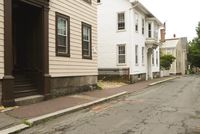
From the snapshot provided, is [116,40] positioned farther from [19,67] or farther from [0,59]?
[0,59]

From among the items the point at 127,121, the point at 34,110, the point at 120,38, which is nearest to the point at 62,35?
the point at 34,110

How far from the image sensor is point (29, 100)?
13.5 m

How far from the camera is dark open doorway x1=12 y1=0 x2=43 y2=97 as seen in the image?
15.1m

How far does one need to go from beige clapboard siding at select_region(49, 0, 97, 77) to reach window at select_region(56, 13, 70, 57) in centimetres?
24

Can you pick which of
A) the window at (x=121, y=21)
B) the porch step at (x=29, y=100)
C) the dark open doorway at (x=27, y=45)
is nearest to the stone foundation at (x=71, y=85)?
the dark open doorway at (x=27, y=45)

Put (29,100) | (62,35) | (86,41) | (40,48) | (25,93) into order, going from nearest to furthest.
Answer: (29,100)
(25,93)
(40,48)
(62,35)
(86,41)

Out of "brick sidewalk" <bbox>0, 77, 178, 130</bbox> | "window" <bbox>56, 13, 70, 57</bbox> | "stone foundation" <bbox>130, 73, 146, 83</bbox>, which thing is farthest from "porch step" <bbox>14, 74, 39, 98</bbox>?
"stone foundation" <bbox>130, 73, 146, 83</bbox>

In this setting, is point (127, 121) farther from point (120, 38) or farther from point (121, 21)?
point (121, 21)

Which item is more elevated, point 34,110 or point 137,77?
point 137,77

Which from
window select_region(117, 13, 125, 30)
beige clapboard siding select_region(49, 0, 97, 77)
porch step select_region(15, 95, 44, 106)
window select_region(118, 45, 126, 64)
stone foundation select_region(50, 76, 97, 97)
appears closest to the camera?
porch step select_region(15, 95, 44, 106)

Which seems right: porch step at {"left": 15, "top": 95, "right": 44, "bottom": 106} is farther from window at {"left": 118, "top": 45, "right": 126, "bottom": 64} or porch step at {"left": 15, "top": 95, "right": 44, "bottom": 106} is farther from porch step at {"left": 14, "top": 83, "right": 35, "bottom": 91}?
window at {"left": 118, "top": 45, "right": 126, "bottom": 64}

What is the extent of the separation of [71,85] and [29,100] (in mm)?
4306

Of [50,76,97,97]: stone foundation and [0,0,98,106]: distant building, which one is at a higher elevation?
[0,0,98,106]: distant building

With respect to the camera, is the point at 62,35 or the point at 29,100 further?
the point at 62,35
